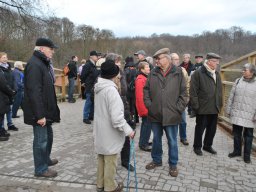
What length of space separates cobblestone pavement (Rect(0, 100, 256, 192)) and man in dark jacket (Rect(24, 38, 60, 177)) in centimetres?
34

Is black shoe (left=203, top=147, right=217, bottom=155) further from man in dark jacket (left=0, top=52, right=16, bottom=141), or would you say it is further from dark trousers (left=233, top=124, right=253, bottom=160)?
man in dark jacket (left=0, top=52, right=16, bottom=141)

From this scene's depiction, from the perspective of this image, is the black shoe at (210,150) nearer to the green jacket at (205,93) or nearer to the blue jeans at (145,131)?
the green jacket at (205,93)

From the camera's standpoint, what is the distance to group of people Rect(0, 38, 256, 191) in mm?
3713

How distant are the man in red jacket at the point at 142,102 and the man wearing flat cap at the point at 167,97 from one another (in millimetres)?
588

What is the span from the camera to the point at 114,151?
146 inches

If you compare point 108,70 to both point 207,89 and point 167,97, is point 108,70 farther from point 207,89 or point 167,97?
point 207,89

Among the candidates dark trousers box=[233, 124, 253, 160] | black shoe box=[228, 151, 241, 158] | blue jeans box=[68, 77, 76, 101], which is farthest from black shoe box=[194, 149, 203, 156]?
blue jeans box=[68, 77, 76, 101]

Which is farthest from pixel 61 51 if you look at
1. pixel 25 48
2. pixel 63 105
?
pixel 63 105

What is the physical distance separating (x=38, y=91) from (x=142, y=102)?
190cm

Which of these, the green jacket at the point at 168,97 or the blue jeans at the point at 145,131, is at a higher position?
the green jacket at the point at 168,97

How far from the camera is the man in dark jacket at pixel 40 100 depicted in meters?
3.98

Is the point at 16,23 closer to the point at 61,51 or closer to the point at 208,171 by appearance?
the point at 61,51

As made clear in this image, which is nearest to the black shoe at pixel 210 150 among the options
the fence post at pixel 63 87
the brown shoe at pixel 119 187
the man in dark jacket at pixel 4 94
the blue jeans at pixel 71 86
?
the brown shoe at pixel 119 187

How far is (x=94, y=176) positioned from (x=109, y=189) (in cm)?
66
